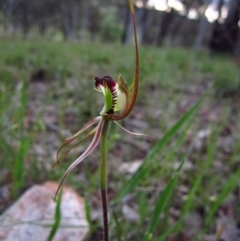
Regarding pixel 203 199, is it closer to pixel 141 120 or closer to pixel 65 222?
pixel 65 222

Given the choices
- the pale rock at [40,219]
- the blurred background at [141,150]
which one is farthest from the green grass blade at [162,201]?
the pale rock at [40,219]

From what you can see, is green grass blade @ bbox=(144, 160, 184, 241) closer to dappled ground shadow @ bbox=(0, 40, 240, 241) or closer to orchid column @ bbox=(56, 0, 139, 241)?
dappled ground shadow @ bbox=(0, 40, 240, 241)

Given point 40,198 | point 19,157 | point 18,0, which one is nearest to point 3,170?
point 19,157

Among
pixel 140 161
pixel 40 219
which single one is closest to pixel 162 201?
pixel 40 219

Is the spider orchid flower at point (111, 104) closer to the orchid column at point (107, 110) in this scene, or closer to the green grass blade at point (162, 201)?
the orchid column at point (107, 110)

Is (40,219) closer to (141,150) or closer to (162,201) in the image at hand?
(162,201)

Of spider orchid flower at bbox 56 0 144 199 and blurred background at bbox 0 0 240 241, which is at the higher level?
spider orchid flower at bbox 56 0 144 199

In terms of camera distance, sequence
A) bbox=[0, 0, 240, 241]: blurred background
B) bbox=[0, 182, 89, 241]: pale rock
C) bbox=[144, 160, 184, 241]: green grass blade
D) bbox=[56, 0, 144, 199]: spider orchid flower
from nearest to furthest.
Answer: bbox=[56, 0, 144, 199]: spider orchid flower
bbox=[144, 160, 184, 241]: green grass blade
bbox=[0, 182, 89, 241]: pale rock
bbox=[0, 0, 240, 241]: blurred background

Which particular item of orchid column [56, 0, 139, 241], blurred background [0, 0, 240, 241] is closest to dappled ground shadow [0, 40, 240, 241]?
blurred background [0, 0, 240, 241]

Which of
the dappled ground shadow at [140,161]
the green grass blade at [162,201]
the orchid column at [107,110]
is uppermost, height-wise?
the orchid column at [107,110]
